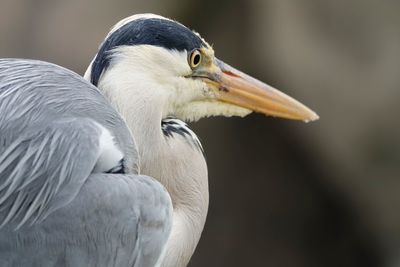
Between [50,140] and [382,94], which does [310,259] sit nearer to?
[382,94]

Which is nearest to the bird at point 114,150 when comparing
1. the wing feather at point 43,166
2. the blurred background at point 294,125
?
the wing feather at point 43,166

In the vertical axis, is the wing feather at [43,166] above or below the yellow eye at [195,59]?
below

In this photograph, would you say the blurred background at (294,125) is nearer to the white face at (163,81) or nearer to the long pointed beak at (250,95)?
the long pointed beak at (250,95)

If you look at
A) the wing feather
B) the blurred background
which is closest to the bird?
the wing feather

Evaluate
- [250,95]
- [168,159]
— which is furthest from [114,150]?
[250,95]

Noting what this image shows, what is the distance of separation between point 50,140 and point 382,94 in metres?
3.24

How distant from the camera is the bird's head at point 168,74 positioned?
8.07ft

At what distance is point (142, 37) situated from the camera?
248 centimetres

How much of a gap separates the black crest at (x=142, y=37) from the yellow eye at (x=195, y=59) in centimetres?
5

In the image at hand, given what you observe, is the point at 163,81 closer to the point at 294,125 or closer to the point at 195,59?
the point at 195,59

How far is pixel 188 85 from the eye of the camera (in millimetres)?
2600

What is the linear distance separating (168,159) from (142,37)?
0.33 meters

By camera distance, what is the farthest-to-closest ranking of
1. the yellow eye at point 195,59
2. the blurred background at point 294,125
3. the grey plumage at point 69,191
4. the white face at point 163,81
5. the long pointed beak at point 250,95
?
the blurred background at point 294,125 < the long pointed beak at point 250,95 < the yellow eye at point 195,59 < the white face at point 163,81 < the grey plumage at point 69,191

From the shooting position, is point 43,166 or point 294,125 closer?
point 43,166
